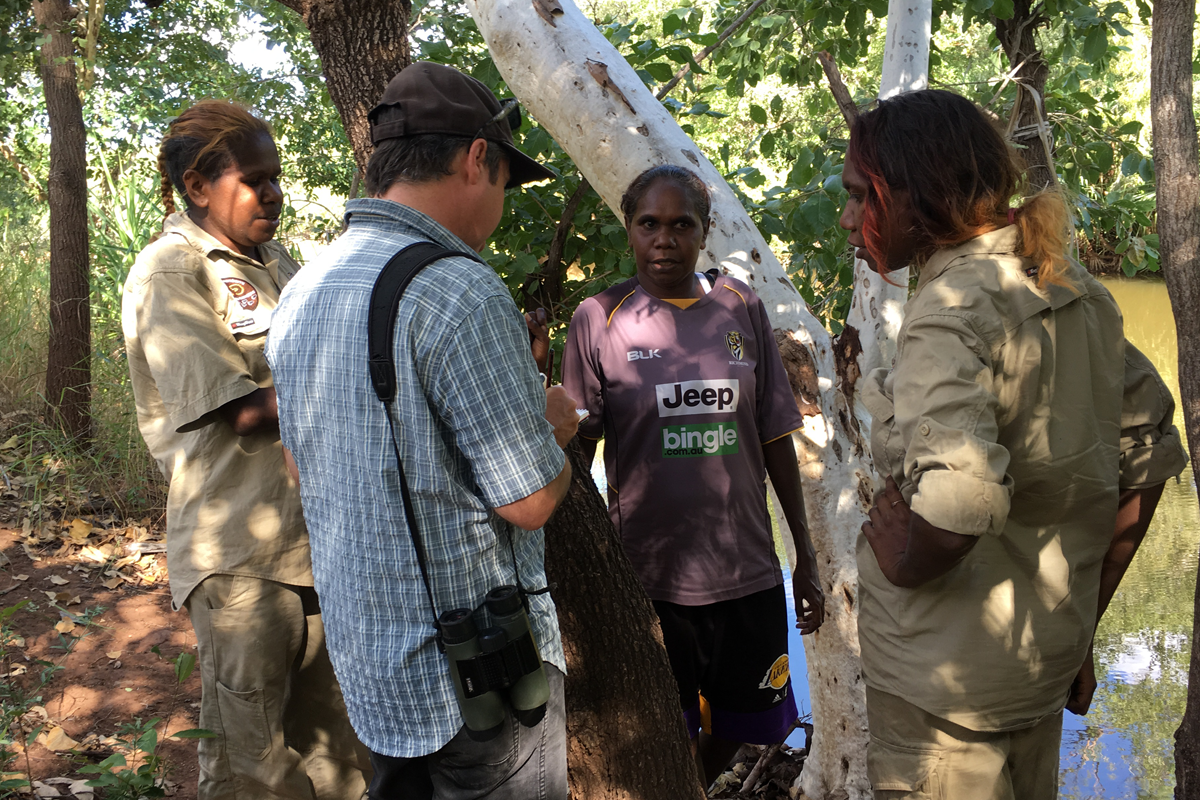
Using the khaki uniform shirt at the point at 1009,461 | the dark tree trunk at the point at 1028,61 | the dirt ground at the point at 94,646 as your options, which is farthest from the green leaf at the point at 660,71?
the dirt ground at the point at 94,646

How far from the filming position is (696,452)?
2.58 meters

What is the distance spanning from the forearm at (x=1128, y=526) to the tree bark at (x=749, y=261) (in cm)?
129

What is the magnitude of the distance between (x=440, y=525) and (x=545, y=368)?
0.69 m

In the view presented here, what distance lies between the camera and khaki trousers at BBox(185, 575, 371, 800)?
2.43 m

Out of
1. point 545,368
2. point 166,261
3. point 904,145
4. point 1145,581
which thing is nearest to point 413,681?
point 545,368

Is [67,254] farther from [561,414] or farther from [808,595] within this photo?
[561,414]

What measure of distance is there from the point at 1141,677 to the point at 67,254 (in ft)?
22.5

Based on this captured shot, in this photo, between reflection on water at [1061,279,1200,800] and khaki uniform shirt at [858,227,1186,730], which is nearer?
khaki uniform shirt at [858,227,1186,730]

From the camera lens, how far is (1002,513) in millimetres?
1505

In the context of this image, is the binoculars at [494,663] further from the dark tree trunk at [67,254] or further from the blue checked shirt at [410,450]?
the dark tree trunk at [67,254]

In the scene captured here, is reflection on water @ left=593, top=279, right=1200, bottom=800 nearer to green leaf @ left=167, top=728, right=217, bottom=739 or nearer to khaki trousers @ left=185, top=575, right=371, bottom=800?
khaki trousers @ left=185, top=575, right=371, bottom=800

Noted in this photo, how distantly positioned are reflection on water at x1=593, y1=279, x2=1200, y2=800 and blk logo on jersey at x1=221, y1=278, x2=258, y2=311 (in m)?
3.21

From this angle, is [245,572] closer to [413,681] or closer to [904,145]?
[413,681]

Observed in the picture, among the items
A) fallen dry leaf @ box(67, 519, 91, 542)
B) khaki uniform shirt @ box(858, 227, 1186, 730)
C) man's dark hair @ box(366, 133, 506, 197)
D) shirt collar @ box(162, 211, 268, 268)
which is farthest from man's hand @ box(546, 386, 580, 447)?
fallen dry leaf @ box(67, 519, 91, 542)
